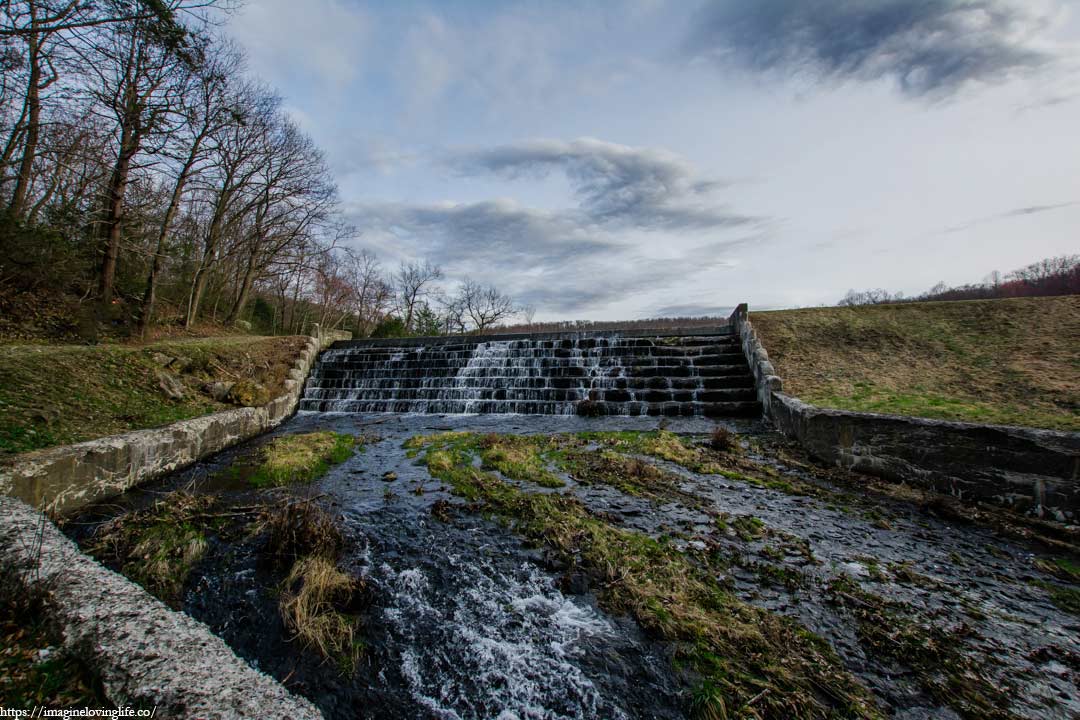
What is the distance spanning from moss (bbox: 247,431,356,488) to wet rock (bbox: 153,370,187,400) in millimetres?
2345

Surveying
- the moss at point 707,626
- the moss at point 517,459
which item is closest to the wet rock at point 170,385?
the moss at point 517,459

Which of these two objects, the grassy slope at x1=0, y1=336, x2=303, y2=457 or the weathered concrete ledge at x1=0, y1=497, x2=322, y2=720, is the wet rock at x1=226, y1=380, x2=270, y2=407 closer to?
the grassy slope at x1=0, y1=336, x2=303, y2=457

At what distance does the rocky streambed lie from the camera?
2312 mm

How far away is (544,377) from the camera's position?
14.1m

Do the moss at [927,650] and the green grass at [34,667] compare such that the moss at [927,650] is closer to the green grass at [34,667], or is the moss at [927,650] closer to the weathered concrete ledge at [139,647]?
the weathered concrete ledge at [139,647]

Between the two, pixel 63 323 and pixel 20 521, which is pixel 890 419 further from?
pixel 63 323

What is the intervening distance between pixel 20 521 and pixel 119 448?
8.95ft

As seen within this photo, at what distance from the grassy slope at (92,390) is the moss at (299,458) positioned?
6.03ft

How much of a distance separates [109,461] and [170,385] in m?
4.54

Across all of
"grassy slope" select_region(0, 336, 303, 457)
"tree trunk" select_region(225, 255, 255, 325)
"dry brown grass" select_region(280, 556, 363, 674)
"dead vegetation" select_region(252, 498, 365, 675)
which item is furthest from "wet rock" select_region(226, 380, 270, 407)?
"tree trunk" select_region(225, 255, 255, 325)

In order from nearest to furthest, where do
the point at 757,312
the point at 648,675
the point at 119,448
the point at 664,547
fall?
the point at 648,675
the point at 664,547
the point at 119,448
the point at 757,312

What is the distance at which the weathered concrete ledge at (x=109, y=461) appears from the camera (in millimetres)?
4141

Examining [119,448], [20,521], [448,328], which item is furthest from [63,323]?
[448,328]

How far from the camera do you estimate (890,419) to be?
5754 millimetres
